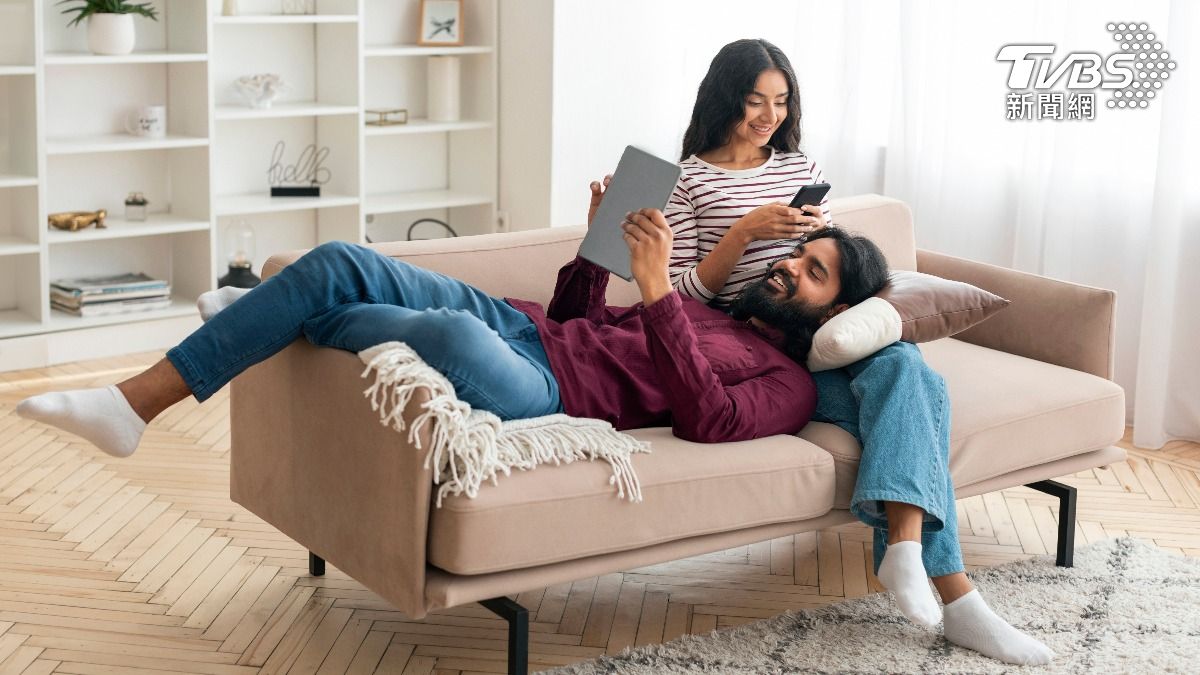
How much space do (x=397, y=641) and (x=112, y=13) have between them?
2683mm

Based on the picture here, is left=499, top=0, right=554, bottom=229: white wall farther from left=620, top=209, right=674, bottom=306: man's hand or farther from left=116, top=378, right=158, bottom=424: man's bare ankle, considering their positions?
left=116, top=378, right=158, bottom=424: man's bare ankle

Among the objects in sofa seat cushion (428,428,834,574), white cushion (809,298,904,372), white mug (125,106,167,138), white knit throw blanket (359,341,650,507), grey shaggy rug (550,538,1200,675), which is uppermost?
A: white mug (125,106,167,138)

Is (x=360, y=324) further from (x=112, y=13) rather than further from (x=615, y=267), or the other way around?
(x=112, y=13)

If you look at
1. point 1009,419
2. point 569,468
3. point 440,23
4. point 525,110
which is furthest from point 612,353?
point 440,23

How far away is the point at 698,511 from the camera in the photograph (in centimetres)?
265

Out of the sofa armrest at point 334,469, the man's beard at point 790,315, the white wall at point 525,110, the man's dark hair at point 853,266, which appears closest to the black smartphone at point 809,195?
the man's dark hair at point 853,266

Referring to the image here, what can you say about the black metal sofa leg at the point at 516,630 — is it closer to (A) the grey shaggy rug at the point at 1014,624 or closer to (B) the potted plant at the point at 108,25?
(A) the grey shaggy rug at the point at 1014,624

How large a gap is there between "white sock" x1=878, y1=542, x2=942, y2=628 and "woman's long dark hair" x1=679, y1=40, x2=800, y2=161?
118cm

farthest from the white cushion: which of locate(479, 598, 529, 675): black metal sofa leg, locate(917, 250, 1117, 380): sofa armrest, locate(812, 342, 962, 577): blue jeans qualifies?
locate(479, 598, 529, 675): black metal sofa leg

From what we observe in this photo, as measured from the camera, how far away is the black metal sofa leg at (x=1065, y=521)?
3.27m

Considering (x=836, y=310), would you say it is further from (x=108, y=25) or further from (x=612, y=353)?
(x=108, y=25)

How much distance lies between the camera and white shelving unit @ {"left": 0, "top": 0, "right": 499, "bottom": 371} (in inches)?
185

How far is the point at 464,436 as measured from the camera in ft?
7.93

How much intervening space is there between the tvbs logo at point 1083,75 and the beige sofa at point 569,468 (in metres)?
1.10
